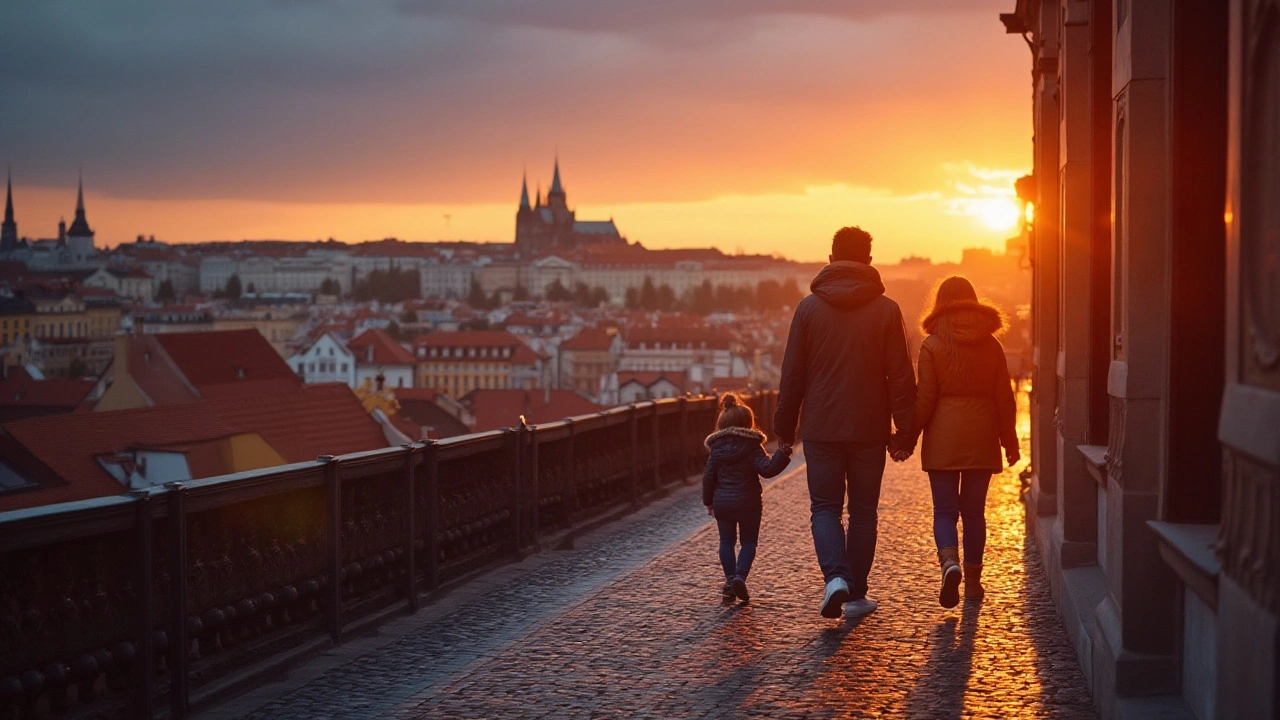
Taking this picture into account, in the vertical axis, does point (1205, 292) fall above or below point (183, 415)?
above

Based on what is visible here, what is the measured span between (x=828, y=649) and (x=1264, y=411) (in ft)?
14.4

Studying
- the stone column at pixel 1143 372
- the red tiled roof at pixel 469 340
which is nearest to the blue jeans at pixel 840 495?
the stone column at pixel 1143 372

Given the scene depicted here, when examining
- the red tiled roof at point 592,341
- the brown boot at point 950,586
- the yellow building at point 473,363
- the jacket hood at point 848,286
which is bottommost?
the yellow building at point 473,363

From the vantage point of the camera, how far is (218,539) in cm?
743

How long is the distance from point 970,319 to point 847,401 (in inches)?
42.2

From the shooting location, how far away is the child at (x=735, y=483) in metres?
9.53

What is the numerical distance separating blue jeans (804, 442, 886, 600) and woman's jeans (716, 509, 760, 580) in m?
0.81

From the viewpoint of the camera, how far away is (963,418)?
911 centimetres

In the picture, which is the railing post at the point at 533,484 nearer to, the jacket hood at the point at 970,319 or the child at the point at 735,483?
the child at the point at 735,483

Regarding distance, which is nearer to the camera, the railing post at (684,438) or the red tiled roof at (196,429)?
the railing post at (684,438)

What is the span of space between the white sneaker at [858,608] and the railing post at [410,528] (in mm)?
2409

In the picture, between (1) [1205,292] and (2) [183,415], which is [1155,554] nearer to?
(1) [1205,292]

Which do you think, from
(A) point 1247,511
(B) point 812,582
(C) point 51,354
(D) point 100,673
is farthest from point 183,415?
(C) point 51,354

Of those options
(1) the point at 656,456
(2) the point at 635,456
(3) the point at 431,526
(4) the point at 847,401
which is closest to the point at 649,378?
(1) the point at 656,456
